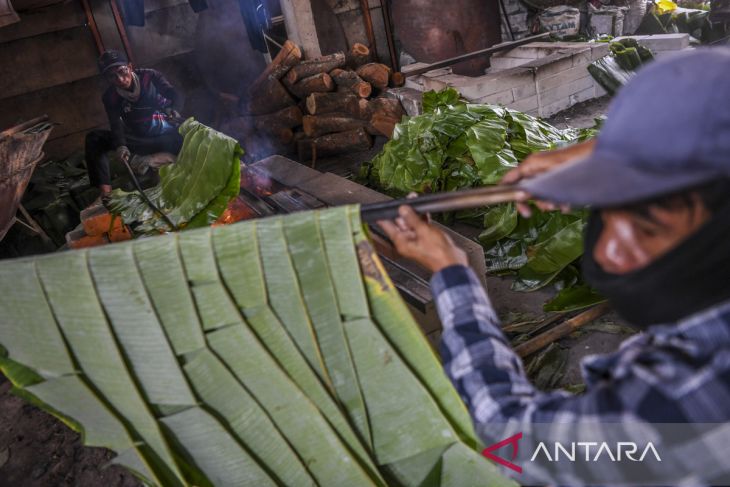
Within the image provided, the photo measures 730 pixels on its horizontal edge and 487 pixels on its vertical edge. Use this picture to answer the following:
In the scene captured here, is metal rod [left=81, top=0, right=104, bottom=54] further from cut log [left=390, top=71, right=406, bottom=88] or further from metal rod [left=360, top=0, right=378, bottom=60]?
cut log [left=390, top=71, right=406, bottom=88]

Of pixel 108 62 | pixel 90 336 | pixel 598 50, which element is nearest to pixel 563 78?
pixel 598 50

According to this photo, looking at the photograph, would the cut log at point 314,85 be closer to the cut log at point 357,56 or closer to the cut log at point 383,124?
the cut log at point 383,124

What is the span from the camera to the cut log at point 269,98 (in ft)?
30.3

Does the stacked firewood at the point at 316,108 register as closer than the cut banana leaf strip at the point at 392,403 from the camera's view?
No

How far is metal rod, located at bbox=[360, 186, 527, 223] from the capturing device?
1.56m

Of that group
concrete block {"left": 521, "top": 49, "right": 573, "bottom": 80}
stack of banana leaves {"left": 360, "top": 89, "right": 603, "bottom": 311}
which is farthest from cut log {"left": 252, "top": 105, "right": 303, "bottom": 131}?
concrete block {"left": 521, "top": 49, "right": 573, "bottom": 80}

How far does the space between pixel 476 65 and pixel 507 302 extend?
6.02 metres

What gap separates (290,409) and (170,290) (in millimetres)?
641

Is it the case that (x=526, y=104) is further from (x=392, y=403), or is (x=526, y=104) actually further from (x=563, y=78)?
(x=392, y=403)

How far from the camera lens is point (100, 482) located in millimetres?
3596

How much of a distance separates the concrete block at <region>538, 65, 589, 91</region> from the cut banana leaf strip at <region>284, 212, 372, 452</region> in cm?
727

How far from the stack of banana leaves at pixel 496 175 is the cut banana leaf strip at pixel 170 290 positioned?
2983 millimetres

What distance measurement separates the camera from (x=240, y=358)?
1904 mm

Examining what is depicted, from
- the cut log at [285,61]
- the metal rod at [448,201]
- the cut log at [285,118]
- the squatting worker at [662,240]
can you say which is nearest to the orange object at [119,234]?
the metal rod at [448,201]
